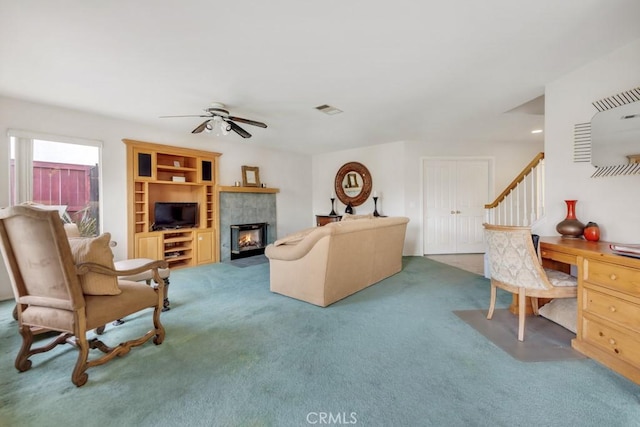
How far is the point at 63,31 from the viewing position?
78.2 inches

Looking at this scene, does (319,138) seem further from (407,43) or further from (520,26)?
(520,26)

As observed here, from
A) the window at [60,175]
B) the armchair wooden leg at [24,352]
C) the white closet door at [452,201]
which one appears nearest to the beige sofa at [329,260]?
the armchair wooden leg at [24,352]

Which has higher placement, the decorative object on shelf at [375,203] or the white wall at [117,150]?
the white wall at [117,150]

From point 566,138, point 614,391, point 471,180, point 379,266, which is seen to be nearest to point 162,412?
point 614,391

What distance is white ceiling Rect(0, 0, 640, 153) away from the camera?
179cm

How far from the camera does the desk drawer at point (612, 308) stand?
1649mm

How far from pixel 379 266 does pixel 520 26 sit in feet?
9.46

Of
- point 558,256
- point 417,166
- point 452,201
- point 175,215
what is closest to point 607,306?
point 558,256

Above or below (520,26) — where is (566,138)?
below

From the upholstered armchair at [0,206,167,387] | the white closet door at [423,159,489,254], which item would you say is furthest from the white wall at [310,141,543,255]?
the upholstered armchair at [0,206,167,387]

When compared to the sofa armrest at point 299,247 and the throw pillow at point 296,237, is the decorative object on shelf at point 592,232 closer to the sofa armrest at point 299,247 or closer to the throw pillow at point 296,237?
the sofa armrest at point 299,247

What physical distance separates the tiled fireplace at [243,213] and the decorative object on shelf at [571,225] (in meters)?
5.01

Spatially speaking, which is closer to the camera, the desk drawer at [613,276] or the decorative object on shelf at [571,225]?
the desk drawer at [613,276]

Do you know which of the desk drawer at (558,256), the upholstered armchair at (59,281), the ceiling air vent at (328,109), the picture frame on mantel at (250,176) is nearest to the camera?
the upholstered armchair at (59,281)
